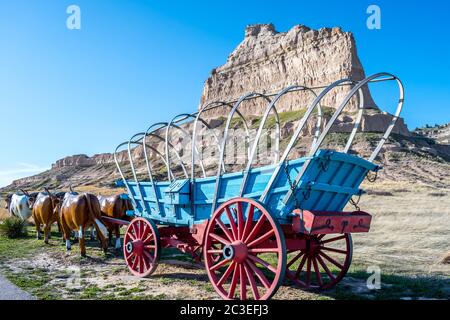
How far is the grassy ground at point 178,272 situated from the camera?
650 cm

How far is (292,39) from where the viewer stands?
120 meters

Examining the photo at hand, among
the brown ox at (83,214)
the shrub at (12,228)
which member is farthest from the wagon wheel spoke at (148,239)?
the shrub at (12,228)

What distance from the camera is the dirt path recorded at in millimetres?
6170

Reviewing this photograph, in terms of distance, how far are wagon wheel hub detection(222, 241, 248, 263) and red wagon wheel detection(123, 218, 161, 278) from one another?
2392mm

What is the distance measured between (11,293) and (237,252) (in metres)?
3.81

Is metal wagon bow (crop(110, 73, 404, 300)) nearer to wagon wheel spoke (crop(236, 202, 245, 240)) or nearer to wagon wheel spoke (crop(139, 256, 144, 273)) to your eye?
wagon wheel spoke (crop(236, 202, 245, 240))

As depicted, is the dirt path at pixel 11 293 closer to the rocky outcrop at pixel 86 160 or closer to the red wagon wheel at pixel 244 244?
the red wagon wheel at pixel 244 244

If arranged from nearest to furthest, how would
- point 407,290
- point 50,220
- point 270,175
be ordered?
1. point 270,175
2. point 407,290
3. point 50,220

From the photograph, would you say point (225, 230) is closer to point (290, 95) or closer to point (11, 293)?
point (11, 293)

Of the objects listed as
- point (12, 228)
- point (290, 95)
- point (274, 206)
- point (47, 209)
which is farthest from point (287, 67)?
point (274, 206)

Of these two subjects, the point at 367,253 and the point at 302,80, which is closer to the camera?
the point at 367,253
